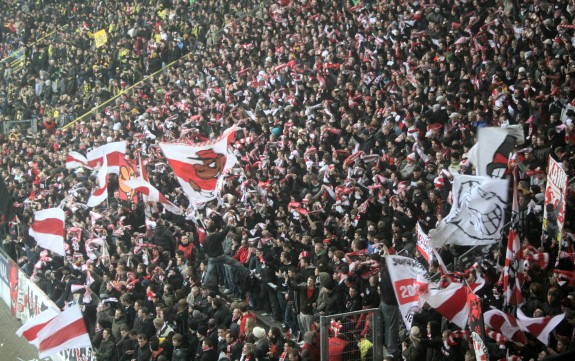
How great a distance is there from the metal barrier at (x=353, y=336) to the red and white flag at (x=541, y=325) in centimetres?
236

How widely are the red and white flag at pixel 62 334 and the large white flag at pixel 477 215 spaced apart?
17.6 feet

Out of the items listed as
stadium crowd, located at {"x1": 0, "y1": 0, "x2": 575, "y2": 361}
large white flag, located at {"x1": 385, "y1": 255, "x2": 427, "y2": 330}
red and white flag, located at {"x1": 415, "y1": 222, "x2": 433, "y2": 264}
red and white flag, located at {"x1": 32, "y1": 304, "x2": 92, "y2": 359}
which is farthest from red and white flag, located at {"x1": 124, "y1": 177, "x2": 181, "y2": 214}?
large white flag, located at {"x1": 385, "y1": 255, "x2": 427, "y2": 330}

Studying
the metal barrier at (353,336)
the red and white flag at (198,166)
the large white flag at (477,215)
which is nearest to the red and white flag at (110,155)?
the red and white flag at (198,166)

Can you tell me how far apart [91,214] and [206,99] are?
6.16 metres

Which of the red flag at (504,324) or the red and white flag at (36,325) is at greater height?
the red flag at (504,324)

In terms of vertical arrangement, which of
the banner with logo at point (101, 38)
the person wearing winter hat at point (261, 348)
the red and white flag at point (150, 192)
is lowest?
the banner with logo at point (101, 38)

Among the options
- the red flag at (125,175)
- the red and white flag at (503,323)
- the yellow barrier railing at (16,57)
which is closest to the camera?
the red and white flag at (503,323)

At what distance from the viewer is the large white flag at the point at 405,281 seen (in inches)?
460

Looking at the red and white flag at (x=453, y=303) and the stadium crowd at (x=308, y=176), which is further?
the stadium crowd at (x=308, y=176)

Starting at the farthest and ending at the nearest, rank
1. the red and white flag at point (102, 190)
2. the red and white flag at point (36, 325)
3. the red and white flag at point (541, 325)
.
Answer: the red and white flag at point (102, 190), the red and white flag at point (36, 325), the red and white flag at point (541, 325)

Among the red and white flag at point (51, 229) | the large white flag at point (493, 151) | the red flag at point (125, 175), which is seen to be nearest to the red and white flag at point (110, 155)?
the red flag at point (125, 175)

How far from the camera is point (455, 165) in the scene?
49.1 ft

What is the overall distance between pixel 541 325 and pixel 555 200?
1.58 m

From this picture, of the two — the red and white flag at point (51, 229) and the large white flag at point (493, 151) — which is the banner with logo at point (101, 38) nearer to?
the red and white flag at point (51, 229)
